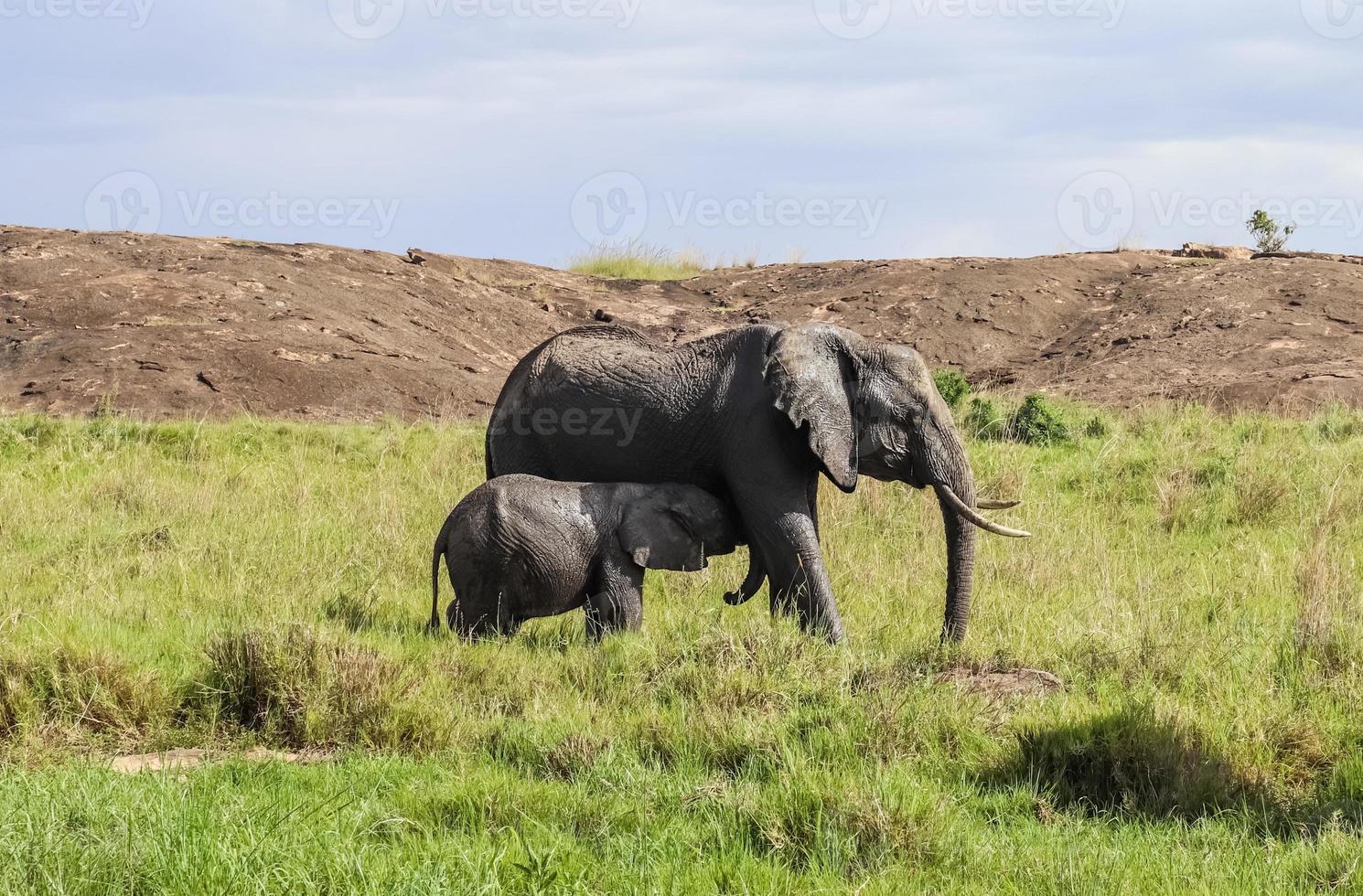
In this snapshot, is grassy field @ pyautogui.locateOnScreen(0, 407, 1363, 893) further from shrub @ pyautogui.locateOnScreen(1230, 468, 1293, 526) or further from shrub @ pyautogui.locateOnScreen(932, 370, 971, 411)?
shrub @ pyautogui.locateOnScreen(932, 370, 971, 411)

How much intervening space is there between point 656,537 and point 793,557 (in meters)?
0.75

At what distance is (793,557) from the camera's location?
25.2ft

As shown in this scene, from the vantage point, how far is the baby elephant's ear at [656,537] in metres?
7.66

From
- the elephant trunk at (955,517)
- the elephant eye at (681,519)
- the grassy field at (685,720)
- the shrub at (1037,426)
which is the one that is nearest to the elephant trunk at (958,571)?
the elephant trunk at (955,517)

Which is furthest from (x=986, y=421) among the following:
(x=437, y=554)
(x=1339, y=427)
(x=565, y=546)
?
(x=437, y=554)

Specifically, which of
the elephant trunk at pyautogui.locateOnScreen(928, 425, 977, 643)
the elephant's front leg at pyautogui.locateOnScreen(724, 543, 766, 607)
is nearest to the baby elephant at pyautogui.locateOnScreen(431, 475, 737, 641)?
the elephant's front leg at pyautogui.locateOnScreen(724, 543, 766, 607)

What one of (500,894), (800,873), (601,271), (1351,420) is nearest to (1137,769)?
(800,873)

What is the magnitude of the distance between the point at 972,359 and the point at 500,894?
702 inches

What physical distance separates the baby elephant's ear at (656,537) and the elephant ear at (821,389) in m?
0.85

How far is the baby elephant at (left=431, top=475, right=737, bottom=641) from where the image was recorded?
7.55 metres

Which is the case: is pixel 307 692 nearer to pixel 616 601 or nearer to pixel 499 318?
pixel 616 601

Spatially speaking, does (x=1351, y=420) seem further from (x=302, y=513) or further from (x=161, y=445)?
(x=161, y=445)

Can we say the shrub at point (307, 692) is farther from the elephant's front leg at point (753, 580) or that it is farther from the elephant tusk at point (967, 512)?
the elephant tusk at point (967, 512)

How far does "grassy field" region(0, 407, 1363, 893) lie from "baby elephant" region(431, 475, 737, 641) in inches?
9.7
